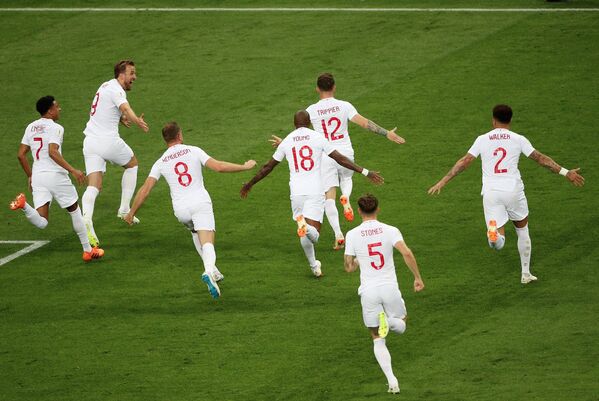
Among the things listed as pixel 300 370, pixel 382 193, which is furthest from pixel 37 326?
pixel 382 193

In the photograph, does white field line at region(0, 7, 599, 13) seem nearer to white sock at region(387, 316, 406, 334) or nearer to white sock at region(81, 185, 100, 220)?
white sock at region(81, 185, 100, 220)

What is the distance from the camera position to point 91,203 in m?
19.3

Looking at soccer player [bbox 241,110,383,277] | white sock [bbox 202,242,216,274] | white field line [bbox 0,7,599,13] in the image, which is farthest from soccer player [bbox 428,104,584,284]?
white field line [bbox 0,7,599,13]

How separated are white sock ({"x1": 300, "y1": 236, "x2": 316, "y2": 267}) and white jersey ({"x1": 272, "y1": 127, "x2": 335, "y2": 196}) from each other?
0.66m

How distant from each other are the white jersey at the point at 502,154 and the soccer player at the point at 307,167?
4.89 ft

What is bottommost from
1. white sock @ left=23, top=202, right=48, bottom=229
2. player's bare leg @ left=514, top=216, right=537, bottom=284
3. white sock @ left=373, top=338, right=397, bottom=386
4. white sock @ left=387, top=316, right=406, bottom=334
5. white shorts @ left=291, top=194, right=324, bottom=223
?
white sock @ left=373, top=338, right=397, bottom=386

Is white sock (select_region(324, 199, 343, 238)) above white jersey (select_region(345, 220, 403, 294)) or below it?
above

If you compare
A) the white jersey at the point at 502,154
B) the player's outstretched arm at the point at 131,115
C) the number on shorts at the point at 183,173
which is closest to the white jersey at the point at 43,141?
the player's outstretched arm at the point at 131,115

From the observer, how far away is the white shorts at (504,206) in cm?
1714

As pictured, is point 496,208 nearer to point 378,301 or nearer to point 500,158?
point 500,158

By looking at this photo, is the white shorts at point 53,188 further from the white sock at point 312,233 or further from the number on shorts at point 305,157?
the white sock at point 312,233

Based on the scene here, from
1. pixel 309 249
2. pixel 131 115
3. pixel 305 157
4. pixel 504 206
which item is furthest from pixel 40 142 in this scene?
pixel 504 206

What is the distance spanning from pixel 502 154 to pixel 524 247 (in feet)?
4.33

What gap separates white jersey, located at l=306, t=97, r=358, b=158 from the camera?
1873 cm
